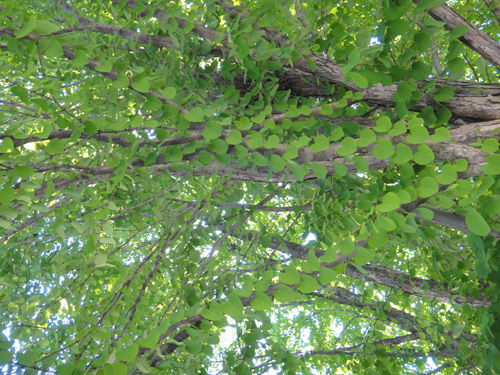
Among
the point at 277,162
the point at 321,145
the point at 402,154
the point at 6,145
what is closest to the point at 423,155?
the point at 402,154

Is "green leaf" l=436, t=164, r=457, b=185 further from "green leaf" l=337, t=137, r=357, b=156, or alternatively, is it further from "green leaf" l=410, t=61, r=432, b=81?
"green leaf" l=410, t=61, r=432, b=81

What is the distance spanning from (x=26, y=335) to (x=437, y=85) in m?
2.01

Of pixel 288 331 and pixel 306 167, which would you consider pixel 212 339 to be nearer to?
pixel 306 167

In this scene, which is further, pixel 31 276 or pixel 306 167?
pixel 31 276

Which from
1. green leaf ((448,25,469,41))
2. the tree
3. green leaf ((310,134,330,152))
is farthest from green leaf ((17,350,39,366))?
green leaf ((448,25,469,41))

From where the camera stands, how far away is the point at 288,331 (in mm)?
6180

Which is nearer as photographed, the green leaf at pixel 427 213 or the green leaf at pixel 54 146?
the green leaf at pixel 54 146

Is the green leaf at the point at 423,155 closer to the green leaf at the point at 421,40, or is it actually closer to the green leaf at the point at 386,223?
the green leaf at the point at 386,223

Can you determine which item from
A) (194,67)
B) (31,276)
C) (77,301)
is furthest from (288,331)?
(194,67)

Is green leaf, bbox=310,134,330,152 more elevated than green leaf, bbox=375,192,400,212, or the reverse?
green leaf, bbox=310,134,330,152

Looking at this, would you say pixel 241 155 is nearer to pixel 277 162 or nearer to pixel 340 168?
pixel 277 162

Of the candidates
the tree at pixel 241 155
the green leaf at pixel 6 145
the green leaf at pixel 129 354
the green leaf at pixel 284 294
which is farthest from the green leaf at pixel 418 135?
the green leaf at pixel 6 145

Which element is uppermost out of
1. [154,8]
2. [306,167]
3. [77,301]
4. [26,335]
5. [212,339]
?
[154,8]

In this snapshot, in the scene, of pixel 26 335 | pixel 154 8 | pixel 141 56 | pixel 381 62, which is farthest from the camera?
pixel 141 56
